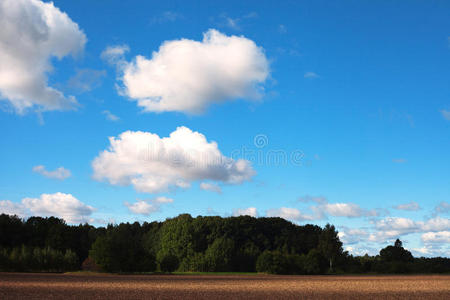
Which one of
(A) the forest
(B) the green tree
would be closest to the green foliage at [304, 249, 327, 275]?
(A) the forest

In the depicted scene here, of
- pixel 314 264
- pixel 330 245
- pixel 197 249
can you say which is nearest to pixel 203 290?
pixel 314 264

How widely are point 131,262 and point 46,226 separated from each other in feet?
117

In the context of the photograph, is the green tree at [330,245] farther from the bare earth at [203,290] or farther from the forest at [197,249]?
the bare earth at [203,290]

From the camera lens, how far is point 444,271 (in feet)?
349

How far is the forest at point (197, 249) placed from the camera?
78.1 metres

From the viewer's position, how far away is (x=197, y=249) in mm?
109375

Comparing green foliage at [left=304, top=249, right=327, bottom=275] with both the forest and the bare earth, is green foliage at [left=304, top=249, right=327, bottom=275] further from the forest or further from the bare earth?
the bare earth

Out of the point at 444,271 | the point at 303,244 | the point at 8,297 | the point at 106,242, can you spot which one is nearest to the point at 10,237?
the point at 106,242

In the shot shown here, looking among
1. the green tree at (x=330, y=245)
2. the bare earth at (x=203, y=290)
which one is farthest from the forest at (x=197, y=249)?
the bare earth at (x=203, y=290)

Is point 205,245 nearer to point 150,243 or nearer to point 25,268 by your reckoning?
point 150,243

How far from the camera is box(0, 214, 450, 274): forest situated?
78125mm

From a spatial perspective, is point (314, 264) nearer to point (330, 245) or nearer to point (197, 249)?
point (330, 245)

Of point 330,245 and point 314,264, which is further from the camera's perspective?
point 330,245

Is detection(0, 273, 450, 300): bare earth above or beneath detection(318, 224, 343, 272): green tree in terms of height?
beneath
